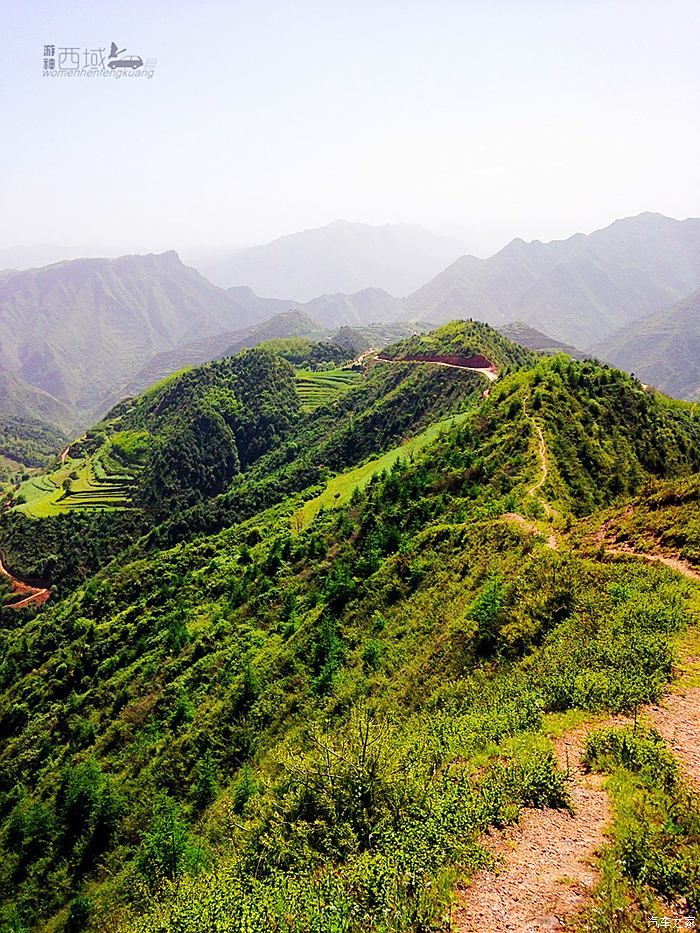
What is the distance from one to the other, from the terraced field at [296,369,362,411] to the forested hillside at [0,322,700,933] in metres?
73.3

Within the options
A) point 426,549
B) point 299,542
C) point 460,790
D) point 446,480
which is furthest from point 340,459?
point 460,790

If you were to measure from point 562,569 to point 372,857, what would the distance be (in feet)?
50.4

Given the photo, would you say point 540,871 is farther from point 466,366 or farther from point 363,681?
point 466,366

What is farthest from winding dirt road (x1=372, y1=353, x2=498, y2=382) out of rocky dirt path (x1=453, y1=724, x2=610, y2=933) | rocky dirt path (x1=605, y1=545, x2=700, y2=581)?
rocky dirt path (x1=453, y1=724, x2=610, y2=933)

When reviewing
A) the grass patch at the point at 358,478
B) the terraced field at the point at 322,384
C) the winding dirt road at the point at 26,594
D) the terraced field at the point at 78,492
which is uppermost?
the terraced field at the point at 322,384

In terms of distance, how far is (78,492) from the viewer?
13125 centimetres

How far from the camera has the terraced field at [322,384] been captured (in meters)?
151

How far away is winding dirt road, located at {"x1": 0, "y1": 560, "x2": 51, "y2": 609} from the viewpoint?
10369 cm

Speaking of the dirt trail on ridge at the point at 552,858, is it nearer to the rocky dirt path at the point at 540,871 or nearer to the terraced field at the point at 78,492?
the rocky dirt path at the point at 540,871

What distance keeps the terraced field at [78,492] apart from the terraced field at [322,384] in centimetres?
5694

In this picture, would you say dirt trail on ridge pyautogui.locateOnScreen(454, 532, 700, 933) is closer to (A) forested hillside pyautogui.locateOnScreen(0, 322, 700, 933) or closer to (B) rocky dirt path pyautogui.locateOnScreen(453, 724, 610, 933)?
(B) rocky dirt path pyautogui.locateOnScreen(453, 724, 610, 933)

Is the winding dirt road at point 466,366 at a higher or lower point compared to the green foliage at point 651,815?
higher

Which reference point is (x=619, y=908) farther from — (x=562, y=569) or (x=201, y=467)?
(x=201, y=467)

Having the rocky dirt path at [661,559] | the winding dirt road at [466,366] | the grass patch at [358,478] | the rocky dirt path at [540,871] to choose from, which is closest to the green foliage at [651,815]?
the rocky dirt path at [540,871]
